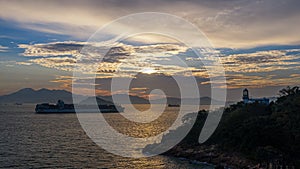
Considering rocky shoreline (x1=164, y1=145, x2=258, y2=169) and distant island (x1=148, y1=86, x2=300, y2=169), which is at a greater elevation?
distant island (x1=148, y1=86, x2=300, y2=169)

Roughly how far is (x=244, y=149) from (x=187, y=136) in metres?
16.2

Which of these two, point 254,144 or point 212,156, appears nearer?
point 254,144

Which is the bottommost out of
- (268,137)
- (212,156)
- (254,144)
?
(212,156)

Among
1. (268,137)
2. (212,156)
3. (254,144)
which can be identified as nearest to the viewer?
(268,137)

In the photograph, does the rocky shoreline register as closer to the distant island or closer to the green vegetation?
the distant island

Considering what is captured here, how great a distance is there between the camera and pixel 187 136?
5416cm

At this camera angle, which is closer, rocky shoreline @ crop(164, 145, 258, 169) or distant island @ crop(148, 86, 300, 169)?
distant island @ crop(148, 86, 300, 169)

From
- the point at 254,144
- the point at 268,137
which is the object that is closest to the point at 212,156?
the point at 254,144

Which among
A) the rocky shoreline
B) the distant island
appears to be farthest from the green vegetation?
the rocky shoreline

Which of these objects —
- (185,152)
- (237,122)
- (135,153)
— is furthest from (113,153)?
(237,122)

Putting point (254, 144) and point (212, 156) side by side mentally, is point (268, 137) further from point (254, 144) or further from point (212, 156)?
point (212, 156)

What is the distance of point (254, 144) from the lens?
37.4m

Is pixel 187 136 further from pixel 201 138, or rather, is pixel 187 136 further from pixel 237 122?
pixel 237 122

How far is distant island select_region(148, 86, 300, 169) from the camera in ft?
111
